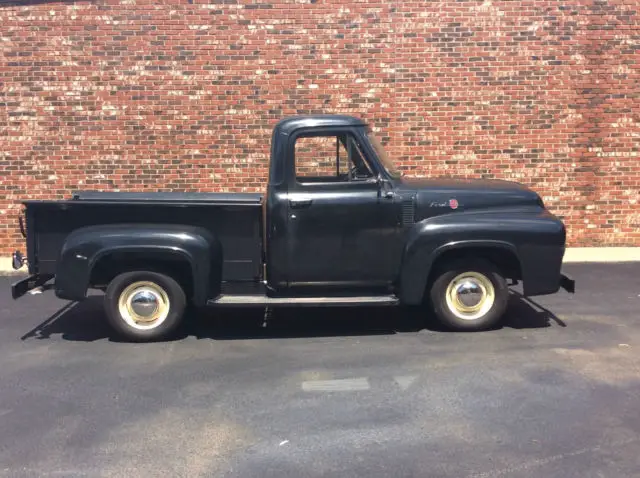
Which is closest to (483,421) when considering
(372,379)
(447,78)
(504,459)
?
(504,459)

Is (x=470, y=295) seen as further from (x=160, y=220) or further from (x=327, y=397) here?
(x=160, y=220)

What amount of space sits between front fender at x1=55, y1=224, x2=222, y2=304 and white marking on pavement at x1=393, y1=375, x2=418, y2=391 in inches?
78.9

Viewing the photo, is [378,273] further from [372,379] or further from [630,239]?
[630,239]

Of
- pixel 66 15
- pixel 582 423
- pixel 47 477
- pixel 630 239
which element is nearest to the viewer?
pixel 47 477

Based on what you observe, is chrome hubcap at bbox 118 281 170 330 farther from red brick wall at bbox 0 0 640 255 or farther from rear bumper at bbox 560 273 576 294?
red brick wall at bbox 0 0 640 255

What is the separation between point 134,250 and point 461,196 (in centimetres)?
315

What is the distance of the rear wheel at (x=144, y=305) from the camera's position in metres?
5.96

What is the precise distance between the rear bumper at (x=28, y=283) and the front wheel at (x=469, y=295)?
3790 mm

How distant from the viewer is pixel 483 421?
4199 millimetres

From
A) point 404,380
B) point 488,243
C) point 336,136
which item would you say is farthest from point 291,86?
point 404,380

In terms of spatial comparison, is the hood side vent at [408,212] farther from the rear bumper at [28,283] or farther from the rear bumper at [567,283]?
the rear bumper at [28,283]

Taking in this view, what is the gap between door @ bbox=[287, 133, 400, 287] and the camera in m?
5.97

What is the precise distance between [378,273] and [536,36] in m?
5.74

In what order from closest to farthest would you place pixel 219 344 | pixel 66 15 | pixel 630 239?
1. pixel 219 344
2. pixel 66 15
3. pixel 630 239
